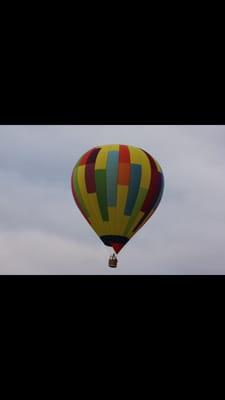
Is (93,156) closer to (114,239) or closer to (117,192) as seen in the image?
(117,192)

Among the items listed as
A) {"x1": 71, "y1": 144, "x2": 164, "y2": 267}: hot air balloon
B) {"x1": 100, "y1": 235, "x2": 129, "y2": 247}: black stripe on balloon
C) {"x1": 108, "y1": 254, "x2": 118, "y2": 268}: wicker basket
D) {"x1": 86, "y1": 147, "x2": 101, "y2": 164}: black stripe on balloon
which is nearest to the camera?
{"x1": 71, "y1": 144, "x2": 164, "y2": 267}: hot air balloon

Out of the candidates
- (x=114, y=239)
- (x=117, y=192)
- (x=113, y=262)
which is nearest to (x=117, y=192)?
(x=117, y=192)

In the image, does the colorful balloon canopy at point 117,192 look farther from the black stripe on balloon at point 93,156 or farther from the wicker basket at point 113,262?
the wicker basket at point 113,262

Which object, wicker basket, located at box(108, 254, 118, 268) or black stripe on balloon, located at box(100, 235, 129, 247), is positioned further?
wicker basket, located at box(108, 254, 118, 268)

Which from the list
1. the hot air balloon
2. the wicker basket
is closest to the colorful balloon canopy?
the hot air balloon

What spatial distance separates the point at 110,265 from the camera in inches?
952

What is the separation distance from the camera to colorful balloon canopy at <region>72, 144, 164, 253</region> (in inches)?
918

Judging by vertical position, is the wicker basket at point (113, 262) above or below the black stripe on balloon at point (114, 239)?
below

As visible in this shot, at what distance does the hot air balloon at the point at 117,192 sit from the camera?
23.3 meters

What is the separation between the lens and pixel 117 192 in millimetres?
23375

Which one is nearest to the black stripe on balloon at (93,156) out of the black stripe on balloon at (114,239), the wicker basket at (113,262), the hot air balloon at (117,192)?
the hot air balloon at (117,192)

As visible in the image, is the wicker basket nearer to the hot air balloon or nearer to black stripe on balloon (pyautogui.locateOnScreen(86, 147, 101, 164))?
the hot air balloon

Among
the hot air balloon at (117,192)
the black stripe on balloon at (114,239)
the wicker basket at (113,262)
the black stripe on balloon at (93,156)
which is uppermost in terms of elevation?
the black stripe on balloon at (93,156)
